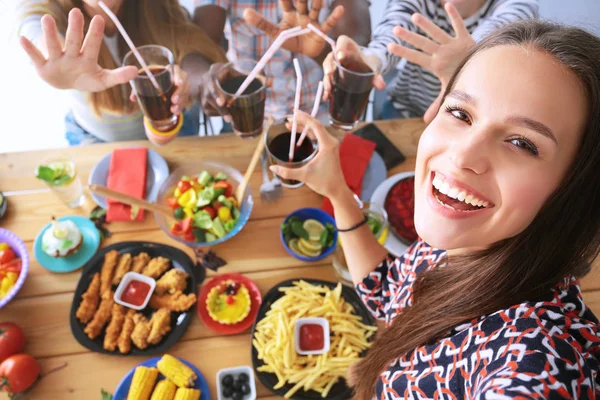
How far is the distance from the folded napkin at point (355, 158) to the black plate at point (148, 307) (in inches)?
23.0

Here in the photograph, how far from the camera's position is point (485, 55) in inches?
34.1

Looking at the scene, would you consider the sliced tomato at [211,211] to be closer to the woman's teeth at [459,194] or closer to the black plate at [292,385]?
the black plate at [292,385]

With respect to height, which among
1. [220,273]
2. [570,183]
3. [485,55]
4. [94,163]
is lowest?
[220,273]

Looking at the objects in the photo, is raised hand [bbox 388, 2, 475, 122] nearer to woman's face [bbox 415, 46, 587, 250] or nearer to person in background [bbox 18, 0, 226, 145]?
woman's face [bbox 415, 46, 587, 250]

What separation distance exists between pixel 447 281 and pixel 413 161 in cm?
88

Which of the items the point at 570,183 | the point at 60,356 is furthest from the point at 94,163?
the point at 570,183

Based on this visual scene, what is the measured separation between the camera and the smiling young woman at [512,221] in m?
0.77

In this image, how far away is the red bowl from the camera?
1414mm

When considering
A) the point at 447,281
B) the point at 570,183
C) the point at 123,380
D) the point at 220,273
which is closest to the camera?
the point at 570,183

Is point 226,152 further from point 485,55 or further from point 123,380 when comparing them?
point 485,55

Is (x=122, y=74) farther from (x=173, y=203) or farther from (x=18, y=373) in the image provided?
(x=18, y=373)

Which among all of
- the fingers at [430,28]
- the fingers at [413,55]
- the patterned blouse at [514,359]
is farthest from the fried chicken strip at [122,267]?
the fingers at [430,28]

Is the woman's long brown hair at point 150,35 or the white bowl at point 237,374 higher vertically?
the woman's long brown hair at point 150,35

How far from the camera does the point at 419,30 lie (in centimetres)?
216
